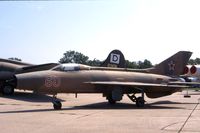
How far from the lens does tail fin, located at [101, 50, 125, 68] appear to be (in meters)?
21.2

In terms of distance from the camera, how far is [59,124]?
954 centimetres

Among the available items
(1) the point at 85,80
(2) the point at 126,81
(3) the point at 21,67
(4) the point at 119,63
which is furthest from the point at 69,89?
(3) the point at 21,67

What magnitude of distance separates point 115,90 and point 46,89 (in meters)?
3.60

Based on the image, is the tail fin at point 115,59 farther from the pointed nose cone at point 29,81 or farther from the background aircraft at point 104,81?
the pointed nose cone at point 29,81

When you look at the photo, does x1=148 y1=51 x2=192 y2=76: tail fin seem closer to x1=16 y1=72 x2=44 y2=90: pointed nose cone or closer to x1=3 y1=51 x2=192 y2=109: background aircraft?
x1=3 y1=51 x2=192 y2=109: background aircraft

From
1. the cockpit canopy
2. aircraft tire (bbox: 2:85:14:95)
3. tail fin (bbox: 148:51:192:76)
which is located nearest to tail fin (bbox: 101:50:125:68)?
tail fin (bbox: 148:51:192:76)

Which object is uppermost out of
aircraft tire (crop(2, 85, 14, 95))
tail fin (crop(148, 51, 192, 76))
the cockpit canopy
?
tail fin (crop(148, 51, 192, 76))

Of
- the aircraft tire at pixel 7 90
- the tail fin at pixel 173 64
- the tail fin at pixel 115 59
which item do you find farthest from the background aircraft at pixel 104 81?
the aircraft tire at pixel 7 90

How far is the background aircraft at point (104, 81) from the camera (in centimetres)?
1410

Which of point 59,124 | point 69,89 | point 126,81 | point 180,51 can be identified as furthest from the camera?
point 180,51

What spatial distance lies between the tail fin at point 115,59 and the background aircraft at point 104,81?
8.11 ft

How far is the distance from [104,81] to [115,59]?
196 inches

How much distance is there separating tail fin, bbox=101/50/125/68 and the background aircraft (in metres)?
2.47

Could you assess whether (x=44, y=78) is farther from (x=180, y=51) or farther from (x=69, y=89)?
(x=180, y=51)
